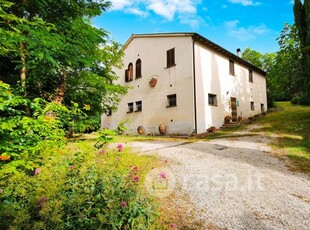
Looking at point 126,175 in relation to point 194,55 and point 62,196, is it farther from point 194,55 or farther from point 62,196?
point 194,55

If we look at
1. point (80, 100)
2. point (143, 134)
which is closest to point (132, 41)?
point (143, 134)

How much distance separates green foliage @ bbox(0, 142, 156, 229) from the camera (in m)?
2.39

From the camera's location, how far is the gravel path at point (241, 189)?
12.1ft

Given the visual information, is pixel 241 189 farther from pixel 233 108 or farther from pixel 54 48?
pixel 233 108

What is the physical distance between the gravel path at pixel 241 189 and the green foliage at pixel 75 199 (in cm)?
148

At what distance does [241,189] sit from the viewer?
4.89 metres

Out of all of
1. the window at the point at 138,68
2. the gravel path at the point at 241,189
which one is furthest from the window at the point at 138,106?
the gravel path at the point at 241,189

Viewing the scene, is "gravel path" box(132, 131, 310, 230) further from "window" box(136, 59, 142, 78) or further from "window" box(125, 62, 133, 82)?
"window" box(125, 62, 133, 82)

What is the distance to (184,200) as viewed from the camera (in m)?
4.35

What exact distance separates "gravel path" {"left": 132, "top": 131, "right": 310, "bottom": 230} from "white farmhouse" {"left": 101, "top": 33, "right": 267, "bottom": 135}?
731 centimetres

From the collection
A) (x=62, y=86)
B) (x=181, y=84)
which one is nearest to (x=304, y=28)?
(x=181, y=84)

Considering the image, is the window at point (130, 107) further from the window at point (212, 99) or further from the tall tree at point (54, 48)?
the tall tree at point (54, 48)

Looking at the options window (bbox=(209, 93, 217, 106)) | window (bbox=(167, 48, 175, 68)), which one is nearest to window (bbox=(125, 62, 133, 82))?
window (bbox=(167, 48, 175, 68))

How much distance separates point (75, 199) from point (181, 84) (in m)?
13.2
